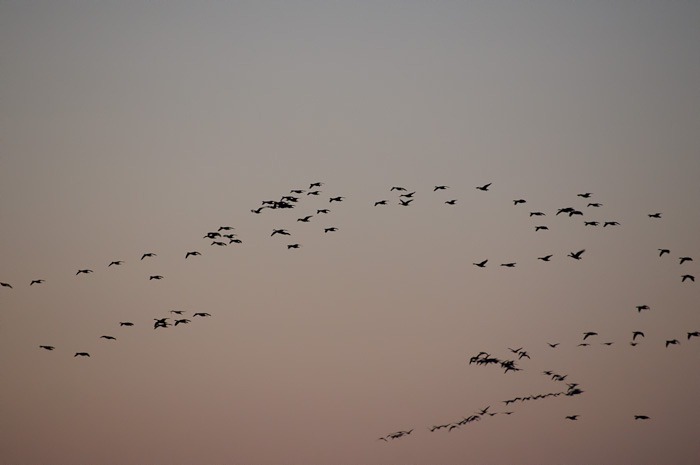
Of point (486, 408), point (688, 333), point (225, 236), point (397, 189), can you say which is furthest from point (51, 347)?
point (688, 333)

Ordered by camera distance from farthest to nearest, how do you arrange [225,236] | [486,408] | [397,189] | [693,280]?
[486,408] → [225,236] → [397,189] → [693,280]

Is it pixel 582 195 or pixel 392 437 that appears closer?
pixel 582 195

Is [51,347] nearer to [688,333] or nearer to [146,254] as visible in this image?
[146,254]

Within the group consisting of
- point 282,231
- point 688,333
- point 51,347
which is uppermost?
point 282,231

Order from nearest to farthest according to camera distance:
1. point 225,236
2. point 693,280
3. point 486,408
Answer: point 693,280
point 225,236
point 486,408

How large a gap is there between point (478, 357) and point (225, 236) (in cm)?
2235

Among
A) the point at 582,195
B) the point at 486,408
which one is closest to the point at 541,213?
the point at 582,195

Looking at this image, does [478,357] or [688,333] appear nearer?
[688,333]

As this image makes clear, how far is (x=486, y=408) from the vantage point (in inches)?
3541

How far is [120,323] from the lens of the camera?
8256 centimetres

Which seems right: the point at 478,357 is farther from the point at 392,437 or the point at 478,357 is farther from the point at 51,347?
the point at 51,347

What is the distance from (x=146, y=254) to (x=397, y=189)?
66.4ft

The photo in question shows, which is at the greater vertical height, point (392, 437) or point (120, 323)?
point (120, 323)

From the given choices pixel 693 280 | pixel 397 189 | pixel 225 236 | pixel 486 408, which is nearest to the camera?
pixel 693 280
